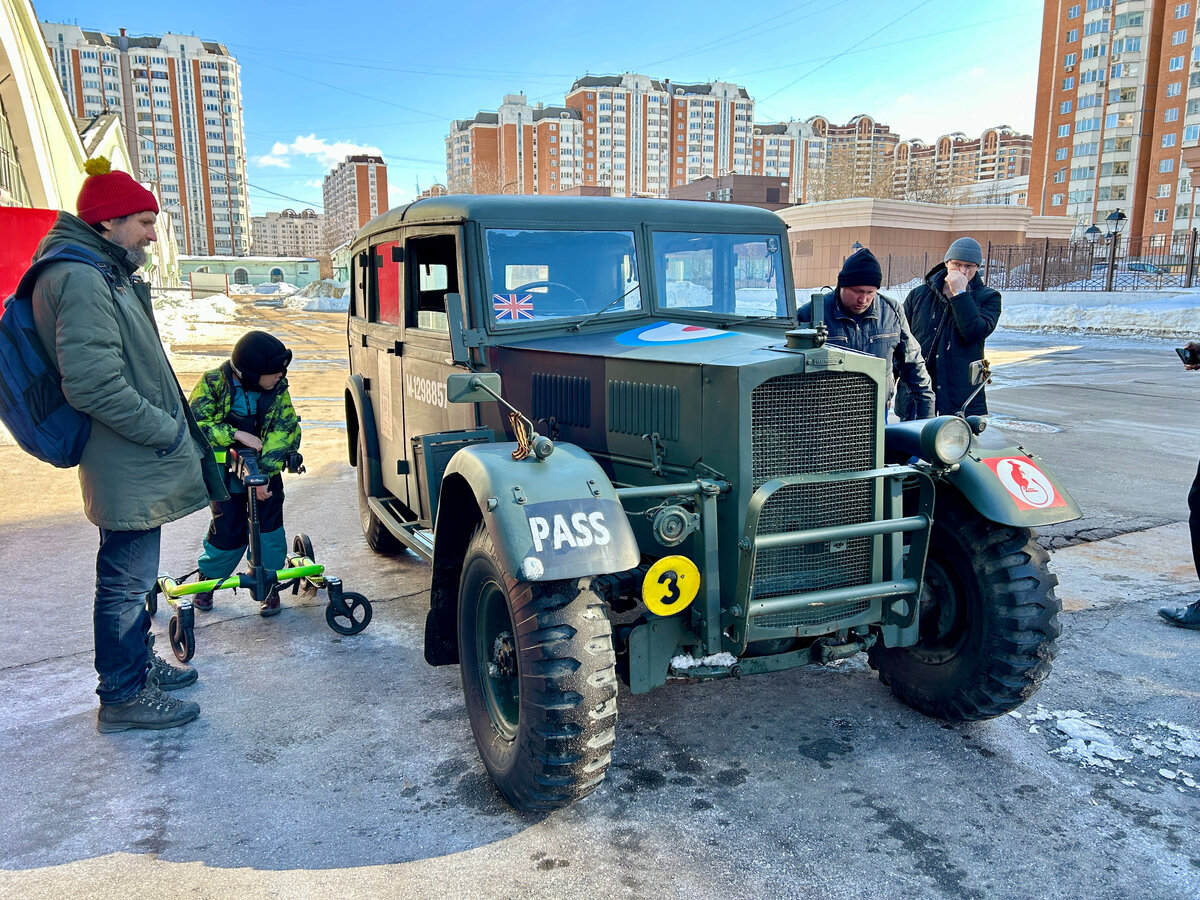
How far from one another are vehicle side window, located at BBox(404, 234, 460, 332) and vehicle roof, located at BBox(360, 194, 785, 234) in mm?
111

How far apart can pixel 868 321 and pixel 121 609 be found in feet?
11.8

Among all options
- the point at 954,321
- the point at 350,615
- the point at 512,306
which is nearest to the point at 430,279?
the point at 512,306

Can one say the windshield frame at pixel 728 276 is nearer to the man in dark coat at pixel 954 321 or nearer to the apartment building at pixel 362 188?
the man in dark coat at pixel 954 321

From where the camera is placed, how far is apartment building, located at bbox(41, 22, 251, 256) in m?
89.4

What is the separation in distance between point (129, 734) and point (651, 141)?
112274mm

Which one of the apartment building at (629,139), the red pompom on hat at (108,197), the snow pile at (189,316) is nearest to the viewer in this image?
the red pompom on hat at (108,197)

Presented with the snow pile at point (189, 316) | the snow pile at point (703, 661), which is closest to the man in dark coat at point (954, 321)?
the snow pile at point (703, 661)

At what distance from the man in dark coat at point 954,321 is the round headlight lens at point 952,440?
5.69 ft

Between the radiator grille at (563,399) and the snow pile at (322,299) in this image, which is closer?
the radiator grille at (563,399)

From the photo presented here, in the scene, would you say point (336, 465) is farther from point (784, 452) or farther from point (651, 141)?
point (651, 141)

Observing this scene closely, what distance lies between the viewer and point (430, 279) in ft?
13.6

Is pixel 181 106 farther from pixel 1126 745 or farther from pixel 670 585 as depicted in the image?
pixel 1126 745

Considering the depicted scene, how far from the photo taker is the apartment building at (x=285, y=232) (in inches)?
A: 6403

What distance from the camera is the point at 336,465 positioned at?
817 centimetres
